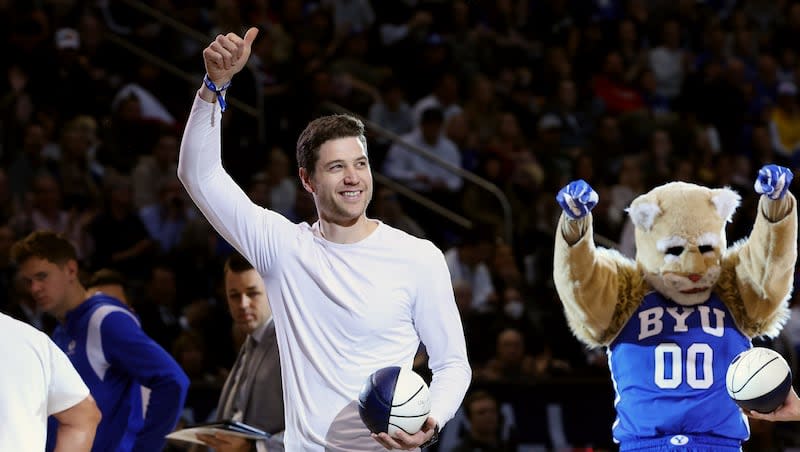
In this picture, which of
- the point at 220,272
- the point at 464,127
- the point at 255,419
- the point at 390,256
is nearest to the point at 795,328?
→ the point at 464,127

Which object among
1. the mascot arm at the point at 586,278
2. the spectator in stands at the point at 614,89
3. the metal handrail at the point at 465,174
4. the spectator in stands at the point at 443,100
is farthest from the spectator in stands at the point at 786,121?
the mascot arm at the point at 586,278

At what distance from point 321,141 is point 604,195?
6.99 metres

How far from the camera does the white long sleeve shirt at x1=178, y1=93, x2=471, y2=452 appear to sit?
12.5 ft

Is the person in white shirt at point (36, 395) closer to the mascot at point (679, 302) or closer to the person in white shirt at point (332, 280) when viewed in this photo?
the person in white shirt at point (332, 280)

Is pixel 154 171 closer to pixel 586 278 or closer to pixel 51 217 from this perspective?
pixel 51 217

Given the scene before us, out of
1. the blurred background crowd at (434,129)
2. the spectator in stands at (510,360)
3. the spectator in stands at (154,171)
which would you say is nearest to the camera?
the spectator in stands at (510,360)

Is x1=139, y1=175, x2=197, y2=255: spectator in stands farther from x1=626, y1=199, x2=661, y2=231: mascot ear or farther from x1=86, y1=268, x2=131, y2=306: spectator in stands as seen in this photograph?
x1=626, y1=199, x2=661, y2=231: mascot ear

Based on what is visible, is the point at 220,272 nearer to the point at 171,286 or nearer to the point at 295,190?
the point at 171,286

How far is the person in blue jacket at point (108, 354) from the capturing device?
5453 millimetres

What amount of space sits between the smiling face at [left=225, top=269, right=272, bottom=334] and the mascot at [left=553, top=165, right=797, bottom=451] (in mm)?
1255

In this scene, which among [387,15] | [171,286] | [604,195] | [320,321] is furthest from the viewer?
[387,15]

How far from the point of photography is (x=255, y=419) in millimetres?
5191

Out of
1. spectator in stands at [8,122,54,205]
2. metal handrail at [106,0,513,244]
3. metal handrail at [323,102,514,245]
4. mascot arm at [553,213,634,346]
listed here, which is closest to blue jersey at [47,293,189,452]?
mascot arm at [553,213,634,346]

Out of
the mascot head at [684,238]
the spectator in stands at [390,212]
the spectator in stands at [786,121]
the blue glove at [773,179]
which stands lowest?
the mascot head at [684,238]
